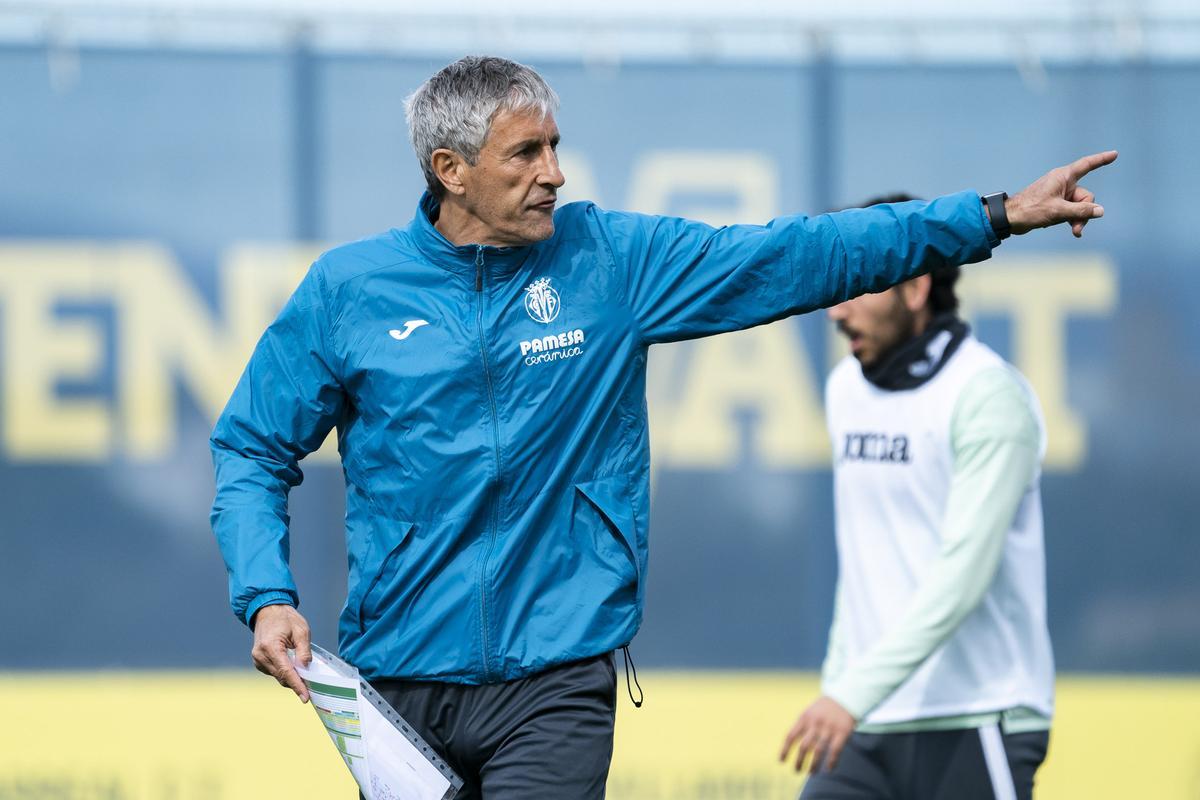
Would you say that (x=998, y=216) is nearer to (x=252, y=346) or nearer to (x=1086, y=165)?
(x=1086, y=165)

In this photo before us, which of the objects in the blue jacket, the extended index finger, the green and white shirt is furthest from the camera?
the green and white shirt

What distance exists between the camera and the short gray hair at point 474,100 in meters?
2.71

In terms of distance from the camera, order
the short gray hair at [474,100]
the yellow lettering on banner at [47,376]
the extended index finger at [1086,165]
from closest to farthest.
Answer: the extended index finger at [1086,165] → the short gray hair at [474,100] → the yellow lettering on banner at [47,376]

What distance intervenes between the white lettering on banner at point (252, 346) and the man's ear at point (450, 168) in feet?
8.67

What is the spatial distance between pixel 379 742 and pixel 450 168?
948mm

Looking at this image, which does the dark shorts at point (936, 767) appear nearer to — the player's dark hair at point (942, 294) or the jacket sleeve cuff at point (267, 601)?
the player's dark hair at point (942, 294)

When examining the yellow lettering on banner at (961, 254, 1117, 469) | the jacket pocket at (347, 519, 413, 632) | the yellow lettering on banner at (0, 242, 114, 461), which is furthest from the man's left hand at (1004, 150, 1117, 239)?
the yellow lettering on banner at (0, 242, 114, 461)

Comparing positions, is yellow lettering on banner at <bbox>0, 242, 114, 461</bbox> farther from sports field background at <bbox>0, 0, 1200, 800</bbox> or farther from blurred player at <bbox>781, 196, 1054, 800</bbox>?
blurred player at <bbox>781, 196, 1054, 800</bbox>

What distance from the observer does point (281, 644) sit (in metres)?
2.49

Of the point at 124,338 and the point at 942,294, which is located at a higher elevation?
the point at 942,294

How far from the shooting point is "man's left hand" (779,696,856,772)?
297 cm

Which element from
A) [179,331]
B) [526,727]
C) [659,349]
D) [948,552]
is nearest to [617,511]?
[526,727]

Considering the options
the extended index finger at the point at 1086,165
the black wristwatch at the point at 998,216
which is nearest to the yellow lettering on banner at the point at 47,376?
the black wristwatch at the point at 998,216

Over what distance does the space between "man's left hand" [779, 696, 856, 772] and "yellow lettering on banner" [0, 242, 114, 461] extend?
3050 mm
